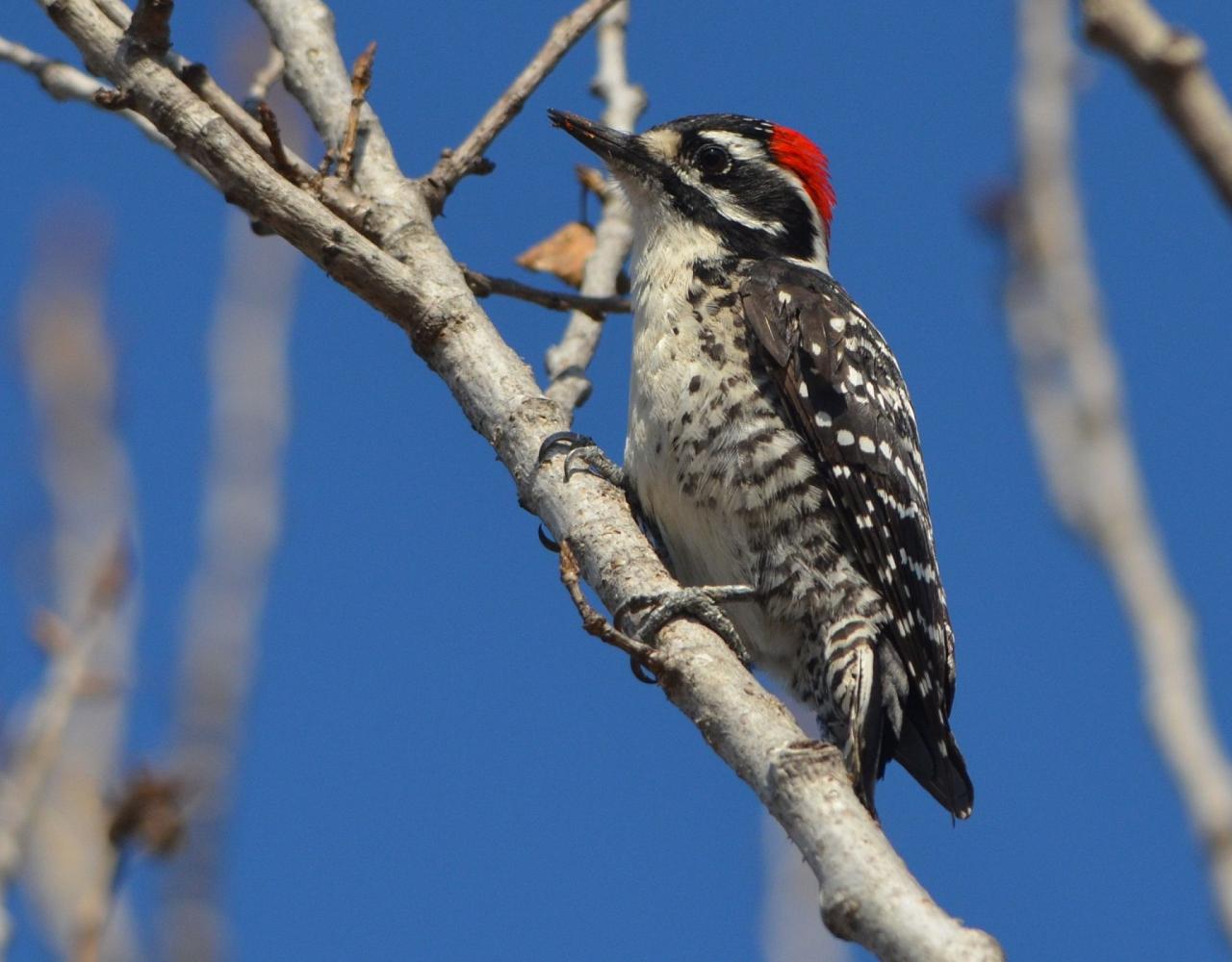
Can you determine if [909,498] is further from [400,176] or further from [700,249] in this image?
[400,176]

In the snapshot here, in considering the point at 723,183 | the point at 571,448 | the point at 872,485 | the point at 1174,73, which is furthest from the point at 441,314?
the point at 1174,73

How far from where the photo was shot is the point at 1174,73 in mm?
1384

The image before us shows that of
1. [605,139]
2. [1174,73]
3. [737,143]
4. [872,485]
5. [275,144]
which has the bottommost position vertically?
[1174,73]

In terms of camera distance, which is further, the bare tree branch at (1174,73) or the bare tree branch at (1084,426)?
the bare tree branch at (1084,426)

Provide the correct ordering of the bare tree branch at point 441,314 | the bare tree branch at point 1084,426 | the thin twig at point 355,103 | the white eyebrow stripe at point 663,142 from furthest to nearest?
the white eyebrow stripe at point 663,142 < the thin twig at point 355,103 < the bare tree branch at point 441,314 < the bare tree branch at point 1084,426

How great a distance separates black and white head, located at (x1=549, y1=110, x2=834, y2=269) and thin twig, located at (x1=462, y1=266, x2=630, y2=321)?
1.27 feet

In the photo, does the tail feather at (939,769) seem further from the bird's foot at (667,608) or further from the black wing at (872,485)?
the bird's foot at (667,608)

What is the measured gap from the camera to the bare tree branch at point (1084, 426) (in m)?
1.91

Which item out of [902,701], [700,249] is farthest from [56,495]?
[902,701]

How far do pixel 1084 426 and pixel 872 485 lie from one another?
2901 mm

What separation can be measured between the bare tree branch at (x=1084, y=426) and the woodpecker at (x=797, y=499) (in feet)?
7.79

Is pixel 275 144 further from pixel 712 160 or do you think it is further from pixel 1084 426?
pixel 1084 426

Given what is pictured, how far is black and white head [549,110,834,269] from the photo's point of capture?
5.54 meters

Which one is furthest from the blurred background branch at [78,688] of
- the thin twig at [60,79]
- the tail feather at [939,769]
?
the tail feather at [939,769]
